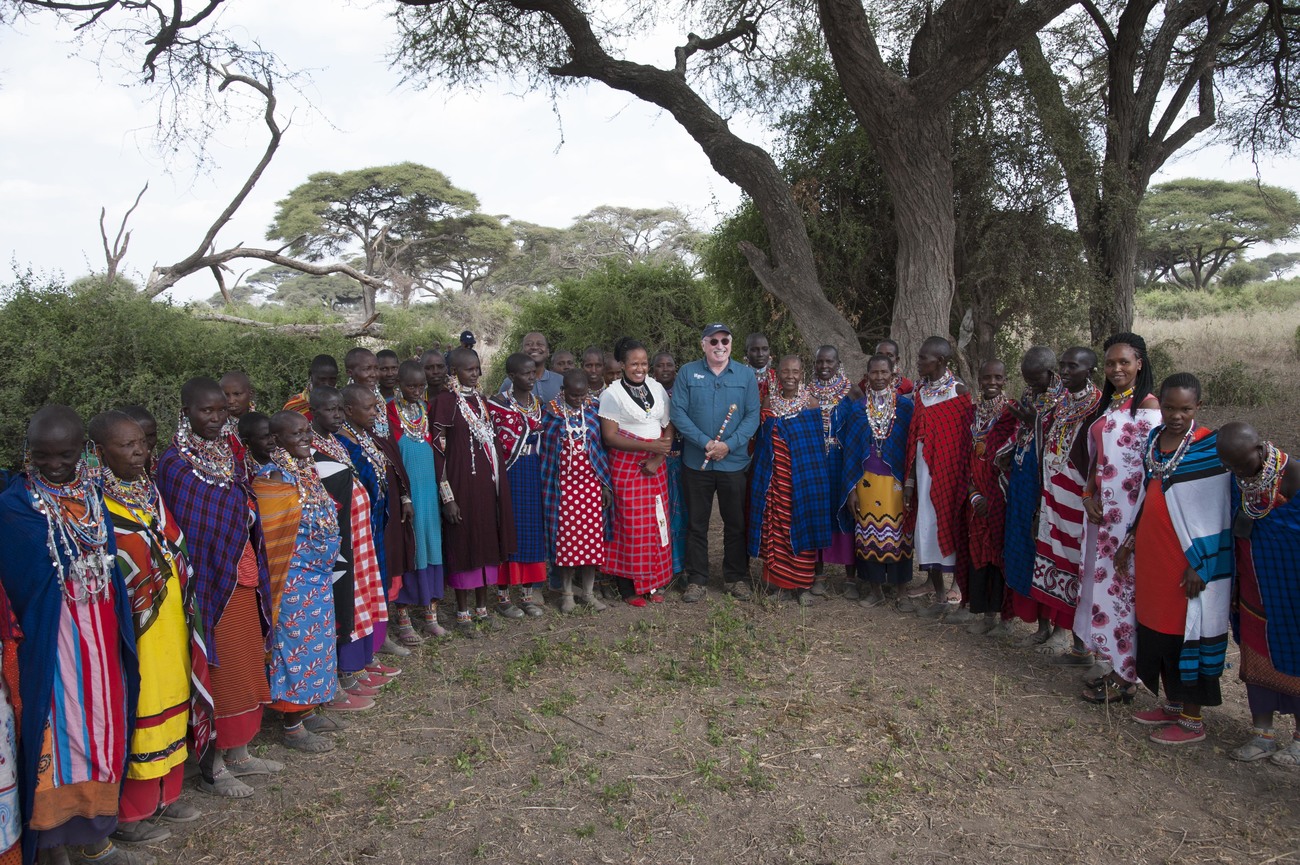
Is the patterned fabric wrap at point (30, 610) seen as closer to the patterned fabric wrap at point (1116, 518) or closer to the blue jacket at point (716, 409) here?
the blue jacket at point (716, 409)

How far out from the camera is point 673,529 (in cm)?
643

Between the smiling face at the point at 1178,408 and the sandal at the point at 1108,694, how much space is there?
1331 millimetres

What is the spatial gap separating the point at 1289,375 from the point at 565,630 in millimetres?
13694

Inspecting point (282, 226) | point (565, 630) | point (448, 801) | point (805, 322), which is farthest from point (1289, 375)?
point (282, 226)

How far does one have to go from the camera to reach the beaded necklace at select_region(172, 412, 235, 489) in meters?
3.64

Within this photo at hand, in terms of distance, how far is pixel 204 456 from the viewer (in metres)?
3.67

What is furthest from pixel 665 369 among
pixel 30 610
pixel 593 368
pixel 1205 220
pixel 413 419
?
pixel 1205 220

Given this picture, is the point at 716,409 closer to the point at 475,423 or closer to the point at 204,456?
the point at 475,423

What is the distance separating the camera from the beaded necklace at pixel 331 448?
4301mm

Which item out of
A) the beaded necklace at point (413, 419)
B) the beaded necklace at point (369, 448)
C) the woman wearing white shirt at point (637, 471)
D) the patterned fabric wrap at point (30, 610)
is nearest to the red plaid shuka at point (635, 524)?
the woman wearing white shirt at point (637, 471)

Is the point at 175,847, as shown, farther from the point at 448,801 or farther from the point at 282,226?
the point at 282,226

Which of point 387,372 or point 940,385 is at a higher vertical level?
point 387,372

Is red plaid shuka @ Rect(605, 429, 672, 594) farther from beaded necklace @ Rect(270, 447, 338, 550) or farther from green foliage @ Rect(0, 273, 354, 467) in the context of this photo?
green foliage @ Rect(0, 273, 354, 467)

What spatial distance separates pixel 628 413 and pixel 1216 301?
2391 cm
